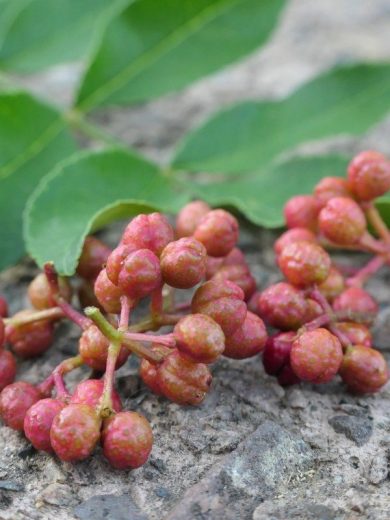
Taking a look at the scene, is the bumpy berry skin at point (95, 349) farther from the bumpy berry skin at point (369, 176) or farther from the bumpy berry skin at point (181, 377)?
the bumpy berry skin at point (369, 176)

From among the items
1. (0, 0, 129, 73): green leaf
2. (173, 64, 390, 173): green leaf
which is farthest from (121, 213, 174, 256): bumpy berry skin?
(0, 0, 129, 73): green leaf

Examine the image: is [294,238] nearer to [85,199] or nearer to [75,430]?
[85,199]

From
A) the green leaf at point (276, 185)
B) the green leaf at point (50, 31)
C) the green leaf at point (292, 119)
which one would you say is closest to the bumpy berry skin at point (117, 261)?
the green leaf at point (276, 185)

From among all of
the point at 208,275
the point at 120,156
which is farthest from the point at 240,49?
the point at 208,275

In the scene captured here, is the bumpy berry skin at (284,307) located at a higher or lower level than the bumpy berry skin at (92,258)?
lower

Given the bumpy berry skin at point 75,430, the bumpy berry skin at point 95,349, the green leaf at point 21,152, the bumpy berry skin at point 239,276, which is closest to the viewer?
the bumpy berry skin at point 75,430
